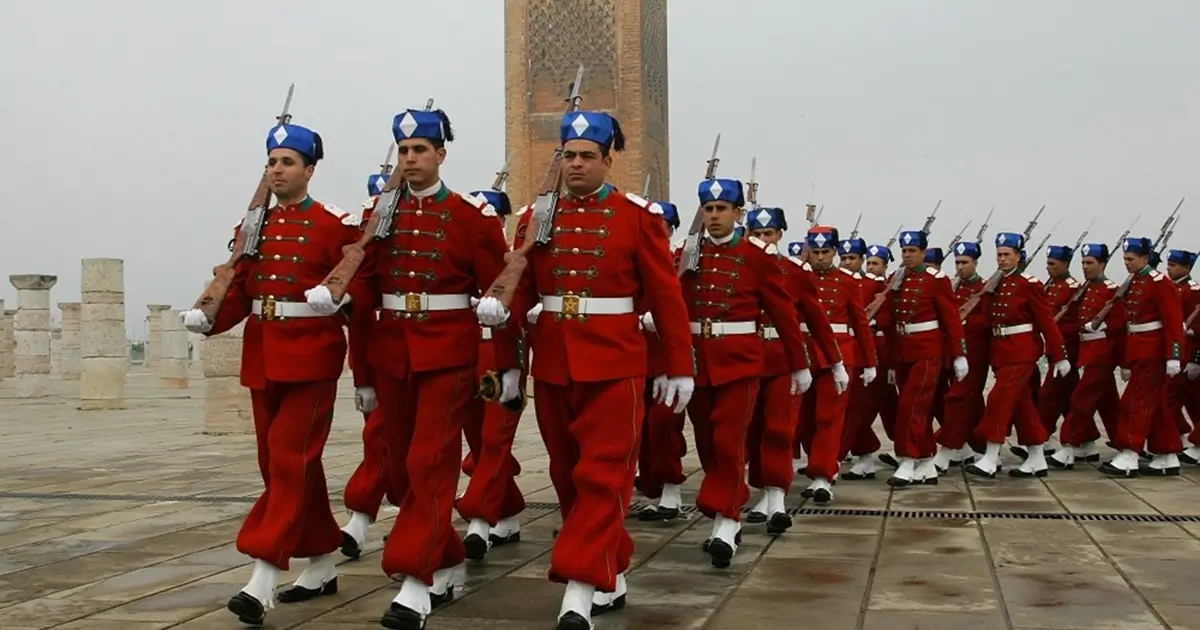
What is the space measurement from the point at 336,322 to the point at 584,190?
4.13 feet

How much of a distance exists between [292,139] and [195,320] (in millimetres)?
909

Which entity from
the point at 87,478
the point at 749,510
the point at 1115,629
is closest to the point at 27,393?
the point at 87,478

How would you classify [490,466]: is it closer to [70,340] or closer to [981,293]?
[981,293]

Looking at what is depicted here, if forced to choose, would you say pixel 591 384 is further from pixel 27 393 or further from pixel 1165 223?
pixel 27 393

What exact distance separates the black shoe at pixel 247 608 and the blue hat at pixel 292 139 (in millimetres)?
1948

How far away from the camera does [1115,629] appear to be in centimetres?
492

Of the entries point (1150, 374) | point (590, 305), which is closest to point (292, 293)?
point (590, 305)

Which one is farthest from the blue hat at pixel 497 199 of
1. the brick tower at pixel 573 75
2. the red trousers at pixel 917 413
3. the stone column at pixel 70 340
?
the stone column at pixel 70 340

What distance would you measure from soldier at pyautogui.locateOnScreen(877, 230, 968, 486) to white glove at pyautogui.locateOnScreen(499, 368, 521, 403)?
5152 millimetres

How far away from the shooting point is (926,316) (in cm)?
1028

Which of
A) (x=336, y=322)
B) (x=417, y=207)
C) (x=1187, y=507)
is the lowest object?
(x=1187, y=507)

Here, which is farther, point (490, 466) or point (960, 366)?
point (960, 366)

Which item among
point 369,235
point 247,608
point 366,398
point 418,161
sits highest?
point 418,161

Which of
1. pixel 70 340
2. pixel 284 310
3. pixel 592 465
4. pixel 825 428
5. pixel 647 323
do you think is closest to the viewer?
pixel 592 465
